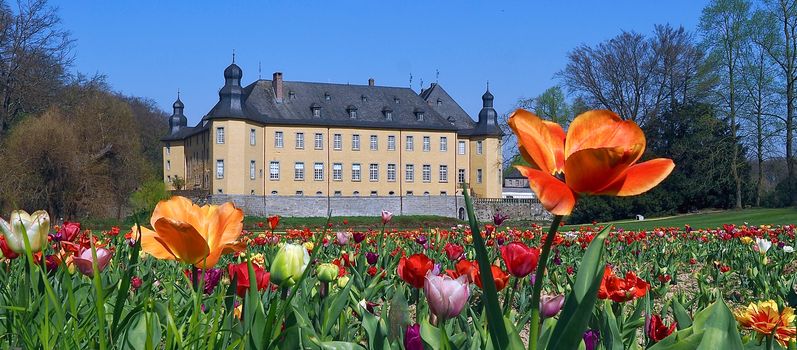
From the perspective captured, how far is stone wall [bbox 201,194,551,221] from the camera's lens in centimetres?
4541

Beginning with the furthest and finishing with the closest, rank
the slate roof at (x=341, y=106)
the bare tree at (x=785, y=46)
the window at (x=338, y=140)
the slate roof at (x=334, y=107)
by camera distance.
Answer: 1. the window at (x=338, y=140)
2. the slate roof at (x=341, y=106)
3. the slate roof at (x=334, y=107)
4. the bare tree at (x=785, y=46)

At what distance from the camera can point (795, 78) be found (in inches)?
1108

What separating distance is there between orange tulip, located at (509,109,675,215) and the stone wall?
43.9 m

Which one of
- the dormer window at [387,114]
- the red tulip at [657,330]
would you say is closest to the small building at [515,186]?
the dormer window at [387,114]

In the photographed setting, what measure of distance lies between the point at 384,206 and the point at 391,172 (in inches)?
87.9

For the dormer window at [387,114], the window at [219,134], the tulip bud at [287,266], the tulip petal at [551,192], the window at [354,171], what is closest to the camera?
the tulip petal at [551,192]

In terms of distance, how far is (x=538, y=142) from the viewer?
3.33 ft

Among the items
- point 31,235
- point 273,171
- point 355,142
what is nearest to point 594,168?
point 31,235

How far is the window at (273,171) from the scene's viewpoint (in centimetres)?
4631

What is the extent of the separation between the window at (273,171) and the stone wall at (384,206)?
1411 millimetres

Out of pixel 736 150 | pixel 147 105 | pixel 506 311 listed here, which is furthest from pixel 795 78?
pixel 147 105

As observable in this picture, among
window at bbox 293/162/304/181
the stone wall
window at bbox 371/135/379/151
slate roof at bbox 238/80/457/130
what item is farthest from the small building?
window at bbox 293/162/304/181

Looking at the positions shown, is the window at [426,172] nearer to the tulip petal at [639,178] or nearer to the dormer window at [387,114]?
the dormer window at [387,114]

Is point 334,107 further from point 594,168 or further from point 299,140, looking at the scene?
point 594,168
